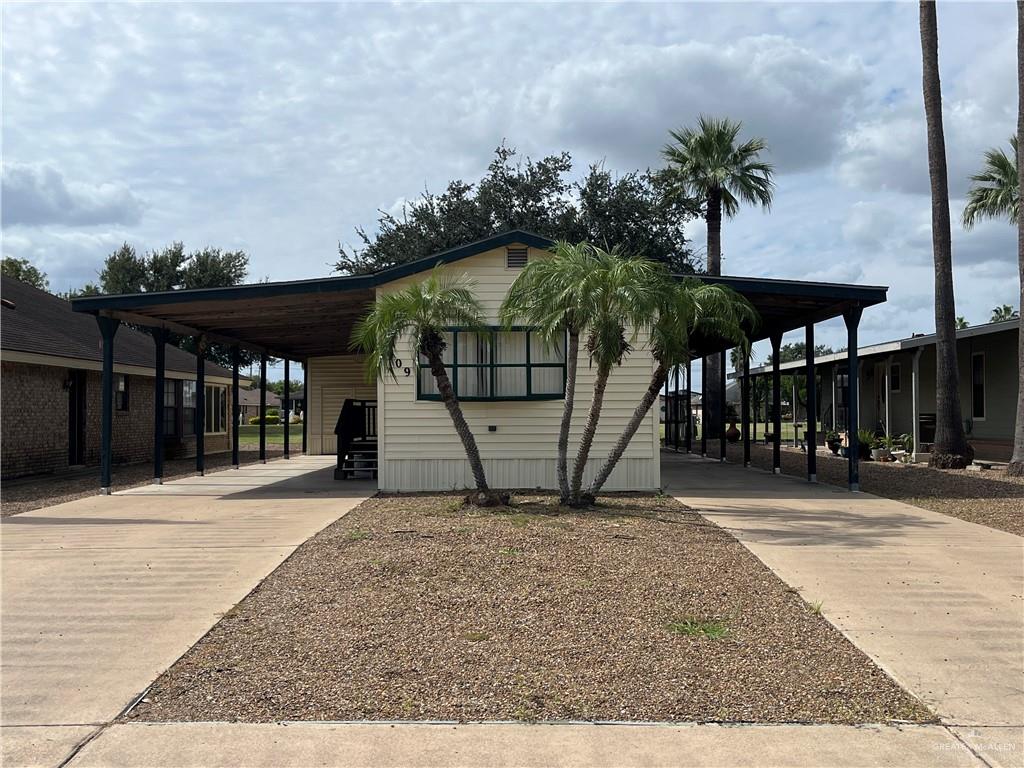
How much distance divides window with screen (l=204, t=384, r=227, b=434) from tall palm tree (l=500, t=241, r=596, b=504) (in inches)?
675

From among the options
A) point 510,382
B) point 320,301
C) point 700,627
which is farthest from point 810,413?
point 700,627

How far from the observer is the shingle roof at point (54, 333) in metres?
16.3

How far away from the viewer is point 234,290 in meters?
13.0

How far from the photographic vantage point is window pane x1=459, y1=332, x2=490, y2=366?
43.2ft

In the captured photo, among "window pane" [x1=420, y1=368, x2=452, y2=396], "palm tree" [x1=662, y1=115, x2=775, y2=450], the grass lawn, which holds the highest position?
Answer: "palm tree" [x1=662, y1=115, x2=775, y2=450]

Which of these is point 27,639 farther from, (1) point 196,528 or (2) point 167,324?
(2) point 167,324

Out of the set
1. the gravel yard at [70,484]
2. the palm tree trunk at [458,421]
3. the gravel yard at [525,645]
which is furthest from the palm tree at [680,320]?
the gravel yard at [70,484]

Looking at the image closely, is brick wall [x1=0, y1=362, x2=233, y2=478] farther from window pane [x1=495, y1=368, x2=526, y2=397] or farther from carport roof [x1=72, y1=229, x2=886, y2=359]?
window pane [x1=495, y1=368, x2=526, y2=397]

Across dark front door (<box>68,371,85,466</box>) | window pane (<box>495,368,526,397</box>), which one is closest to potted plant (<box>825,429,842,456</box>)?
window pane (<box>495,368,526,397</box>)

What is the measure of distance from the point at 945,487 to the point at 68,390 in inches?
677

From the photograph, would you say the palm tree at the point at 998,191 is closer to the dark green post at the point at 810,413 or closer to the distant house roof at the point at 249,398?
the dark green post at the point at 810,413

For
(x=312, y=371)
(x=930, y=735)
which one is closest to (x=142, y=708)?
(x=930, y=735)

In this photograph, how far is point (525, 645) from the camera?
17.6ft

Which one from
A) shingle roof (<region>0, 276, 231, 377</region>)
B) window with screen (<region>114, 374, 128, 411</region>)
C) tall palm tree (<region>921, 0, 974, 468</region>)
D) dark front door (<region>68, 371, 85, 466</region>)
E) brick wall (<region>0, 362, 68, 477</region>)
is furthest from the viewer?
window with screen (<region>114, 374, 128, 411</region>)
